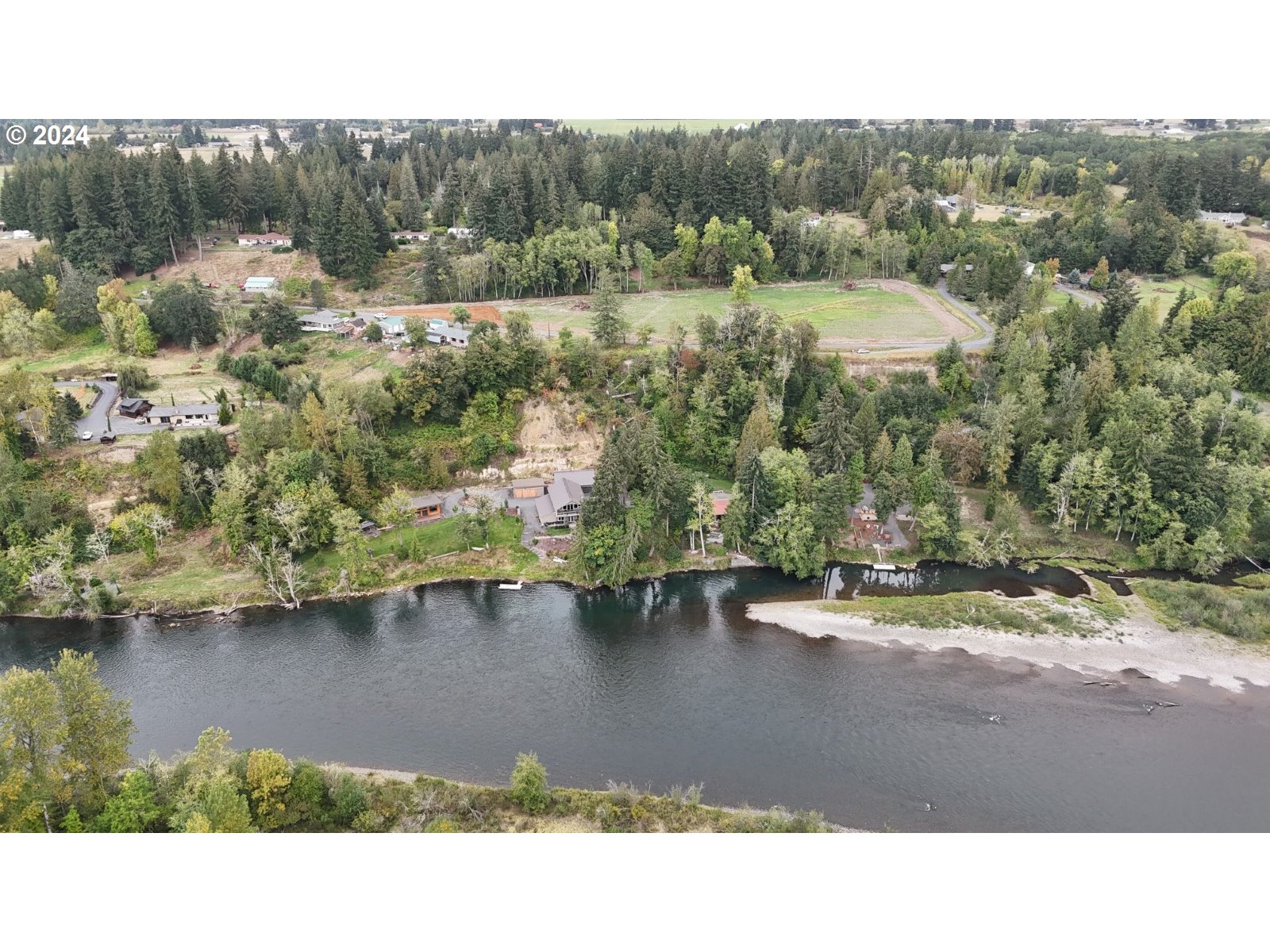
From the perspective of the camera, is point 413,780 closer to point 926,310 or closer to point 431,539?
point 431,539

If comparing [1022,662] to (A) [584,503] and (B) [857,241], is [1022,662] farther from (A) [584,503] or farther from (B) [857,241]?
(B) [857,241]

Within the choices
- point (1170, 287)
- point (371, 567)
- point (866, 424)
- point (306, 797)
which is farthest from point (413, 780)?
point (1170, 287)

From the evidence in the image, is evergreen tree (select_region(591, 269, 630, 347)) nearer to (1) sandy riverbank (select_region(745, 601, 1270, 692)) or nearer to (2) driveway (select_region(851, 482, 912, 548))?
(2) driveway (select_region(851, 482, 912, 548))

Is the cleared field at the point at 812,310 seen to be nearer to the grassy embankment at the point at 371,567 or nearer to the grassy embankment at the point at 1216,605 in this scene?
the grassy embankment at the point at 371,567

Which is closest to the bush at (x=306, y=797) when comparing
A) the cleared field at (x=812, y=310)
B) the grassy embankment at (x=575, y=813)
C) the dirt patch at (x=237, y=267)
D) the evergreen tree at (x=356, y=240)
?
the grassy embankment at (x=575, y=813)

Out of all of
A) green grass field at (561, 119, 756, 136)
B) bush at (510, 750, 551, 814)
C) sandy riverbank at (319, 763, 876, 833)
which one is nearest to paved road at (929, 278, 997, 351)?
green grass field at (561, 119, 756, 136)

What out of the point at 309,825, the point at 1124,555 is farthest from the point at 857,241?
the point at 309,825
